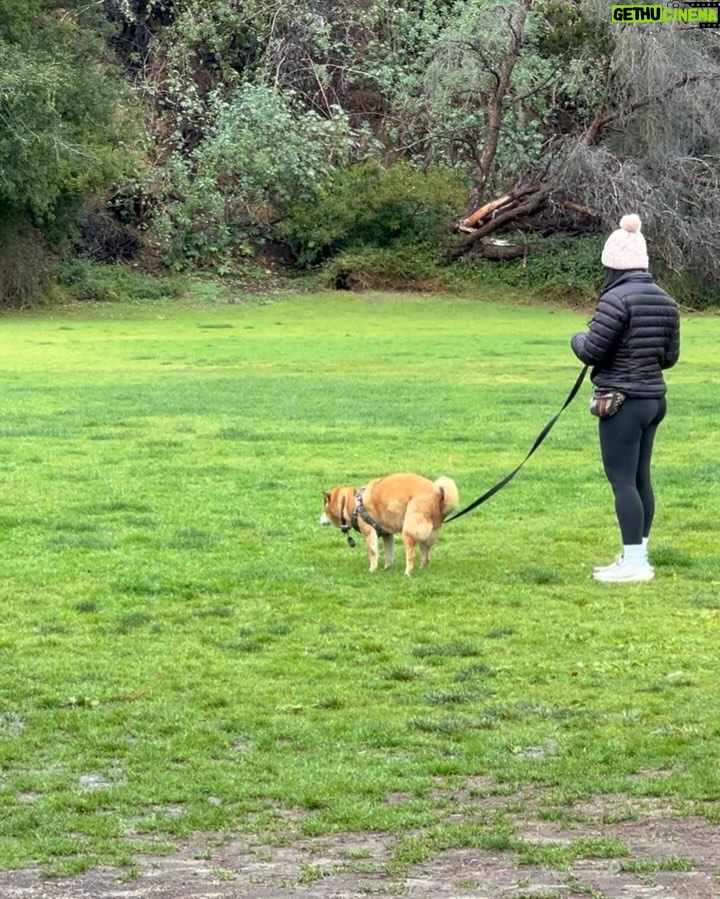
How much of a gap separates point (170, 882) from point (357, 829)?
79cm

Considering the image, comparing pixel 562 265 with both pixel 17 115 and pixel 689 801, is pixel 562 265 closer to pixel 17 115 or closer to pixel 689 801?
pixel 17 115

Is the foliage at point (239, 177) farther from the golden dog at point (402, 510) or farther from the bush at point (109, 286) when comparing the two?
the golden dog at point (402, 510)

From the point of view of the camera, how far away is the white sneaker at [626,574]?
32.3ft

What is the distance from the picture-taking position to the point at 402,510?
973 cm

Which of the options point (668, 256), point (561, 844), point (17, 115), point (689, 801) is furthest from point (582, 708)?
point (668, 256)

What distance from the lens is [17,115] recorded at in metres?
34.6

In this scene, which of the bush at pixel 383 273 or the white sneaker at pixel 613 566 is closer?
the white sneaker at pixel 613 566

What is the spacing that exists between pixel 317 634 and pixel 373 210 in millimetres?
35123

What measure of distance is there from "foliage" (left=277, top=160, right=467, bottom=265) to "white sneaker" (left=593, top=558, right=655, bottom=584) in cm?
3335

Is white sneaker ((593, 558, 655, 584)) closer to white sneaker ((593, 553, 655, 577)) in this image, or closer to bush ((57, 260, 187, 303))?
white sneaker ((593, 553, 655, 577))

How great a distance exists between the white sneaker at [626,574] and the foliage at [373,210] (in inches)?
1313

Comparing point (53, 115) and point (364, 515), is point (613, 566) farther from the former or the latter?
point (53, 115)

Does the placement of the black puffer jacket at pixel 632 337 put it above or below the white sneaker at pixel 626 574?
above

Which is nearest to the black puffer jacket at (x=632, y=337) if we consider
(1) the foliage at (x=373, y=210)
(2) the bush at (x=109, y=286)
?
(2) the bush at (x=109, y=286)
